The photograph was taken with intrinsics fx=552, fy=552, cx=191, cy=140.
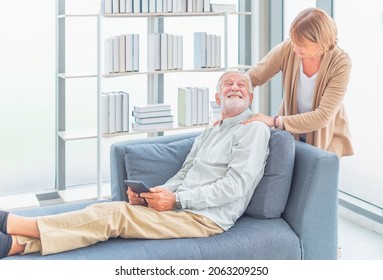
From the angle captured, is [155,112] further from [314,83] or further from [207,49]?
[314,83]

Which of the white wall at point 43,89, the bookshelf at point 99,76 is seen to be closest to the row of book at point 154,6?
the bookshelf at point 99,76

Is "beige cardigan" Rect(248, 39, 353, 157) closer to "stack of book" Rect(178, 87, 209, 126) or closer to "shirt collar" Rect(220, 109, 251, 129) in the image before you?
"shirt collar" Rect(220, 109, 251, 129)

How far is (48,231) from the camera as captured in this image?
2.28 m

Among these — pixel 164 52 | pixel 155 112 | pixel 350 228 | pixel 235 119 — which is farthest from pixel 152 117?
pixel 350 228

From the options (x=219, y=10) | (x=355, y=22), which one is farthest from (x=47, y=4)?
(x=355, y=22)

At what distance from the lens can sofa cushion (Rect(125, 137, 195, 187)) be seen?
2.84 metres

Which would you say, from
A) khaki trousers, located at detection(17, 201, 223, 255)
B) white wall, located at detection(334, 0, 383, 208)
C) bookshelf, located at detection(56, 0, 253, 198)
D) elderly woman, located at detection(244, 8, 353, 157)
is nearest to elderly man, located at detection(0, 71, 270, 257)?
khaki trousers, located at detection(17, 201, 223, 255)

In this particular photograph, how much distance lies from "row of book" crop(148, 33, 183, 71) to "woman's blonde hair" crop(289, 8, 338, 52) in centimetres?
170

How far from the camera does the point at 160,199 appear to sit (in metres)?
2.47

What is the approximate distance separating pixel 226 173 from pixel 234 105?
1.25 ft

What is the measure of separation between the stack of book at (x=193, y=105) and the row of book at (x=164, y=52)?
0.22 metres

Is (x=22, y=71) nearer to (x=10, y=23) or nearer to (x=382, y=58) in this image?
(x=10, y=23)

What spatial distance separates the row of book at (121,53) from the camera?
404cm

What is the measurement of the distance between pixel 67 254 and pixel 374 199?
2.32 metres
